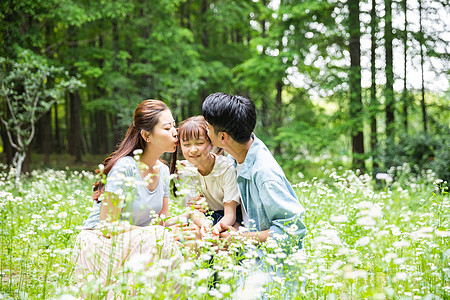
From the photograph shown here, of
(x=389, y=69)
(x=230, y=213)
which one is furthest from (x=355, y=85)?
(x=230, y=213)

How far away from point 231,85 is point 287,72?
4.03 m

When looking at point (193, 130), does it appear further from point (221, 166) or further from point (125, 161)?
point (125, 161)

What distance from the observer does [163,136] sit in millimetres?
3330

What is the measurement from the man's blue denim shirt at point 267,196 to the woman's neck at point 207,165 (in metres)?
0.52

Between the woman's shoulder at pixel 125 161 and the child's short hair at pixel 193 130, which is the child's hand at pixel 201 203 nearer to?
the woman's shoulder at pixel 125 161

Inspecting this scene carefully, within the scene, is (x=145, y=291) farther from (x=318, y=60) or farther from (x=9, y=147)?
(x=9, y=147)

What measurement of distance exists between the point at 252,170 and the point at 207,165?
740 mm

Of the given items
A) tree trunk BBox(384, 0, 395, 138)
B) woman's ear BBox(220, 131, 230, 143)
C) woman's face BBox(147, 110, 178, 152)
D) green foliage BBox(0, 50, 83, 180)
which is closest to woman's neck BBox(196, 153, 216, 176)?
woman's face BBox(147, 110, 178, 152)

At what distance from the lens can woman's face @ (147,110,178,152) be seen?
10.9 ft

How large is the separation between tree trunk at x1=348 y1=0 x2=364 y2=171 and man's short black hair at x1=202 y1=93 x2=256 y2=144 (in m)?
8.82

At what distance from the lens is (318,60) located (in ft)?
40.9

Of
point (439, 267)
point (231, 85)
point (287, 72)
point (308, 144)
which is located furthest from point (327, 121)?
point (439, 267)

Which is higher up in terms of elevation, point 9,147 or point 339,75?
point 339,75

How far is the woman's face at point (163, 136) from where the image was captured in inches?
131
